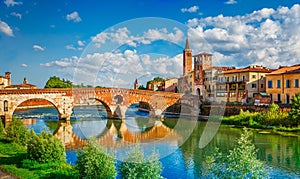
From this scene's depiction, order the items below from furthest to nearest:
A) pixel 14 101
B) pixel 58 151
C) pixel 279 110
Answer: pixel 14 101 → pixel 279 110 → pixel 58 151

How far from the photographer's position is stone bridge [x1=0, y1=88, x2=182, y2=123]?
31359 millimetres

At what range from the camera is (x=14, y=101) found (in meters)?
31.6

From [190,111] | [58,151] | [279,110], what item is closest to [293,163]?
[58,151]

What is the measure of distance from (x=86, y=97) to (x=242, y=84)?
1901 cm

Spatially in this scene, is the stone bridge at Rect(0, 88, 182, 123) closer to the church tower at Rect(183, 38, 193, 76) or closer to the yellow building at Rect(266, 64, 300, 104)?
the yellow building at Rect(266, 64, 300, 104)

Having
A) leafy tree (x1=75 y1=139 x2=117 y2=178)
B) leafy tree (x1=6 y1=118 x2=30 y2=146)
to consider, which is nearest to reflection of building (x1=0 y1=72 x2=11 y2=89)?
leafy tree (x1=6 y1=118 x2=30 y2=146)

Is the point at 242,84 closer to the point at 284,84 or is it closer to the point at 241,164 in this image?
the point at 284,84

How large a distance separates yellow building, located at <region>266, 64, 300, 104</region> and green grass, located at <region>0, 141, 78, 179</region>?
26.7 meters

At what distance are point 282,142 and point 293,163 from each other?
19.6 ft

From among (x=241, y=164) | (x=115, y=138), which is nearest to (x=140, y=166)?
(x=241, y=164)

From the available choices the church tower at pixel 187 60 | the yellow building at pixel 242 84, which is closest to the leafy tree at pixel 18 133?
the church tower at pixel 187 60

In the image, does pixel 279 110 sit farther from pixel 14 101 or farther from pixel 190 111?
pixel 14 101

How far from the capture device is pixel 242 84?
39719 mm

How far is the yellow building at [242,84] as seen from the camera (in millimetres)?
38869
